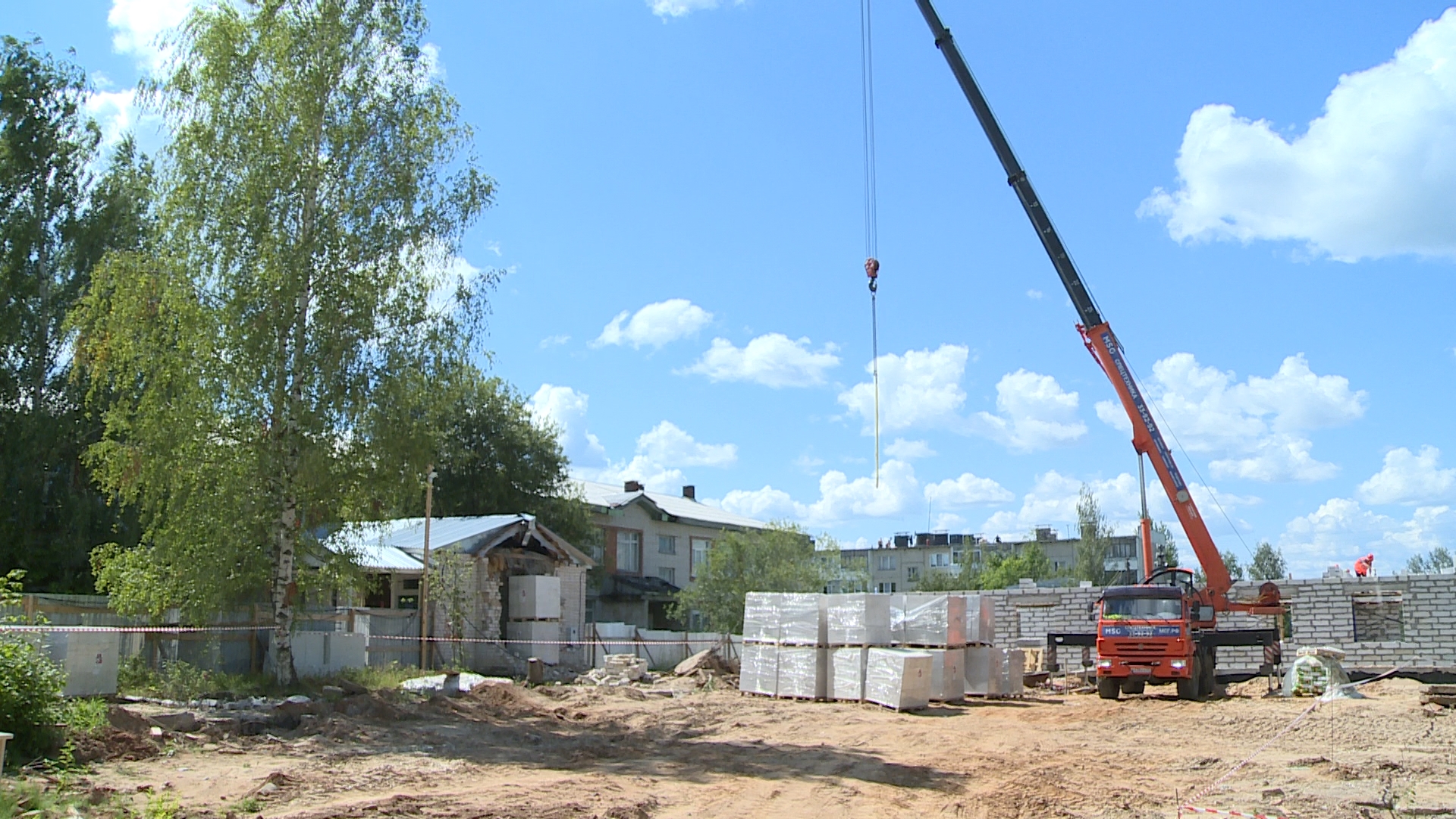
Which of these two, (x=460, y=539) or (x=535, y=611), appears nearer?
(x=460, y=539)

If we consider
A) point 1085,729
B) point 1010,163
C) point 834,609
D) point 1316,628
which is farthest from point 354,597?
point 1316,628

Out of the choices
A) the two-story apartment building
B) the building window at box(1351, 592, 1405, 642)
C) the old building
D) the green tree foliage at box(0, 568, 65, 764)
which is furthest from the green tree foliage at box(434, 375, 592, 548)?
the green tree foliage at box(0, 568, 65, 764)

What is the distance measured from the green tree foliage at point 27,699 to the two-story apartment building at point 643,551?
116 ft

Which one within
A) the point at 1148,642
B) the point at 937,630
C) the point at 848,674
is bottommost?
the point at 848,674

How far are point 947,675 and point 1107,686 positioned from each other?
3.84 metres

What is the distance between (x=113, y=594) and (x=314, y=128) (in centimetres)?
843

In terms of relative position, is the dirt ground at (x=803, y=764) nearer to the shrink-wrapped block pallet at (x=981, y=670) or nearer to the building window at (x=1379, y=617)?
the shrink-wrapped block pallet at (x=981, y=670)

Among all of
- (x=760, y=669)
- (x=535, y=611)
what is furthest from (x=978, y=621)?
(x=535, y=611)

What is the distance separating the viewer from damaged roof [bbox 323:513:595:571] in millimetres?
30156

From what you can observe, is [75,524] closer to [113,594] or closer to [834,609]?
[113,594]

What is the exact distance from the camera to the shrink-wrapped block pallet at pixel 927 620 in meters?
23.7

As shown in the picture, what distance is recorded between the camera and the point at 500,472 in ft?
155

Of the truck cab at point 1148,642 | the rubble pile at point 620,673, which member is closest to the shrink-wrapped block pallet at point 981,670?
the truck cab at point 1148,642

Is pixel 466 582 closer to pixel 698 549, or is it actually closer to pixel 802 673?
pixel 802 673
